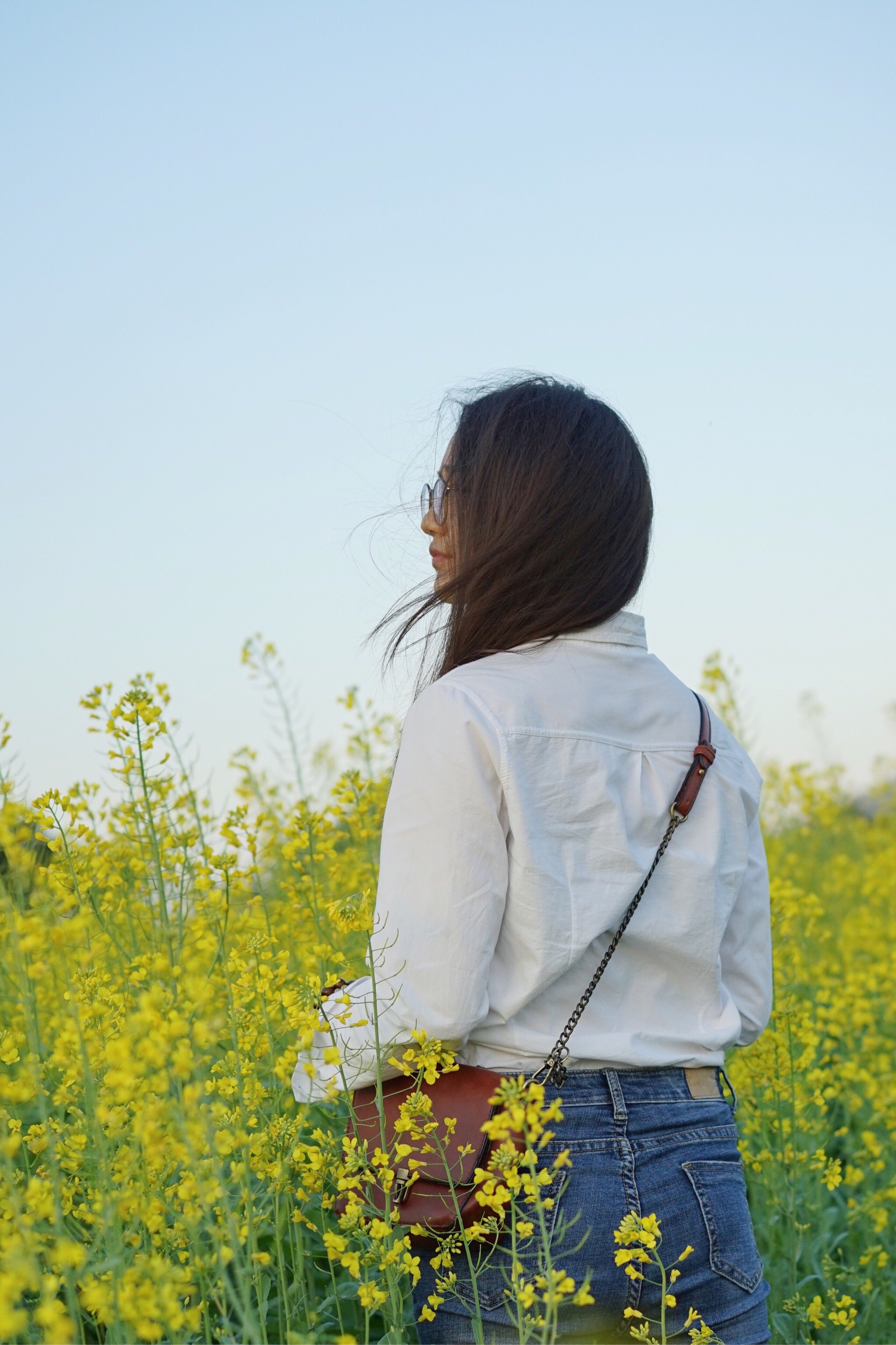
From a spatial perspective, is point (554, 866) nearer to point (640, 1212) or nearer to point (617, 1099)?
point (617, 1099)

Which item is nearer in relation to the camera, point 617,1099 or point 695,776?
point 617,1099

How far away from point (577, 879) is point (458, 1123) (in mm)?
391

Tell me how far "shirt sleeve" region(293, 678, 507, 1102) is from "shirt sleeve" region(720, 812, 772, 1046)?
575mm

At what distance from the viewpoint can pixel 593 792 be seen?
6.13 feet

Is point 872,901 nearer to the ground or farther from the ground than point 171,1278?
nearer to the ground

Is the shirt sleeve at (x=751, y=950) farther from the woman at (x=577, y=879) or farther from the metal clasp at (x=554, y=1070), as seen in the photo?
the metal clasp at (x=554, y=1070)

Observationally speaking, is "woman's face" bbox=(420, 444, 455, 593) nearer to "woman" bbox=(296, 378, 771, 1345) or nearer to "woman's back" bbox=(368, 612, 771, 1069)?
"woman" bbox=(296, 378, 771, 1345)

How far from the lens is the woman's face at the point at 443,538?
218 centimetres

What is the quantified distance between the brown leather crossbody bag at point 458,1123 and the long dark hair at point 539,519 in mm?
453

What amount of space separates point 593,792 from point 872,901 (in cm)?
492

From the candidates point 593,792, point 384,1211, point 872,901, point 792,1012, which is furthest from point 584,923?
point 872,901

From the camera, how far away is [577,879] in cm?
183

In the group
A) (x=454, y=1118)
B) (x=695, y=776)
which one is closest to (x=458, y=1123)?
(x=454, y=1118)

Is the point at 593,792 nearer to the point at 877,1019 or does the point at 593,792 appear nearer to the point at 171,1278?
the point at 171,1278
